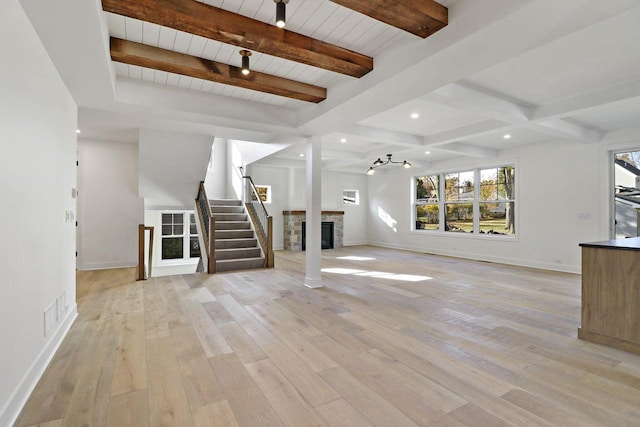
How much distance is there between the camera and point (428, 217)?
29.6 feet

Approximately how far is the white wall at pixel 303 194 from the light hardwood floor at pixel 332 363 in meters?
5.16

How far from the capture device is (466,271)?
6004mm

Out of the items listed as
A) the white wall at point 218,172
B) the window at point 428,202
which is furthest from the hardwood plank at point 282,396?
the white wall at point 218,172

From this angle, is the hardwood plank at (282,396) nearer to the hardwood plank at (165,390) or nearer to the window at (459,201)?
the hardwood plank at (165,390)

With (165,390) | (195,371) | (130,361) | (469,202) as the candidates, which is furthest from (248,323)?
(469,202)

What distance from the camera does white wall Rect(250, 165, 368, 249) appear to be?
9.34 meters

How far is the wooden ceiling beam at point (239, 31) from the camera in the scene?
2018 millimetres

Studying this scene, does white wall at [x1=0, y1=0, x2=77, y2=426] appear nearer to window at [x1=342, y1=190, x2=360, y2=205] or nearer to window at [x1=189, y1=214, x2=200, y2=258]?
window at [x1=189, y1=214, x2=200, y2=258]

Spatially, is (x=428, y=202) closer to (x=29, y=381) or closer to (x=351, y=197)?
(x=351, y=197)

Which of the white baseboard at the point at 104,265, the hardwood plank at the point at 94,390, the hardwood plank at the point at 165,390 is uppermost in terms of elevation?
the white baseboard at the point at 104,265

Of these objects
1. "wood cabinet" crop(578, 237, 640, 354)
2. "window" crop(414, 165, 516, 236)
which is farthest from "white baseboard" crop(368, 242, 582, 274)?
"wood cabinet" crop(578, 237, 640, 354)

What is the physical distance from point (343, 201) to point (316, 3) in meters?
8.49

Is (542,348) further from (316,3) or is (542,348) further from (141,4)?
(141,4)

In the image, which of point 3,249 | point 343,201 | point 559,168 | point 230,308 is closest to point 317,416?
point 3,249
